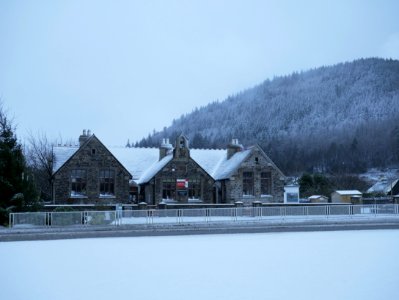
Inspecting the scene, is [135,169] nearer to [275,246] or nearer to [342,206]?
[342,206]

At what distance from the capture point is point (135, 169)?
47781 millimetres

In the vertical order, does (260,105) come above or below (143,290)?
above

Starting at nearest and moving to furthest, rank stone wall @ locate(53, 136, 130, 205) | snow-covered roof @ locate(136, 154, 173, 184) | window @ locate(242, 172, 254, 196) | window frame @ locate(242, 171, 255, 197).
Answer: stone wall @ locate(53, 136, 130, 205), snow-covered roof @ locate(136, 154, 173, 184), window frame @ locate(242, 171, 255, 197), window @ locate(242, 172, 254, 196)

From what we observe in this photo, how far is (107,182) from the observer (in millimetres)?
40875

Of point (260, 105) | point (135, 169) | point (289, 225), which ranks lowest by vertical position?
point (289, 225)

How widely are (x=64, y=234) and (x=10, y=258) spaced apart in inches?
319

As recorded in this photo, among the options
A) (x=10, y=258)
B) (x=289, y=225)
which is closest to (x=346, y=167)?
(x=289, y=225)

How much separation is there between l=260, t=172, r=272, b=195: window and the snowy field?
2141 centimetres

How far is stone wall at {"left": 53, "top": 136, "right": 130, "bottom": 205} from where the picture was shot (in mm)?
39469

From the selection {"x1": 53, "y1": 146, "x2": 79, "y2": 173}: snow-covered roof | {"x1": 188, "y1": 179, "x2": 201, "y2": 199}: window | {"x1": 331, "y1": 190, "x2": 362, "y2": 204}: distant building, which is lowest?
{"x1": 331, "y1": 190, "x2": 362, "y2": 204}: distant building

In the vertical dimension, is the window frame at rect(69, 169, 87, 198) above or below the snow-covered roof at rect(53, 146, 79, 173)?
below

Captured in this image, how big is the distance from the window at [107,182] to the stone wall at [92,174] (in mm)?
301

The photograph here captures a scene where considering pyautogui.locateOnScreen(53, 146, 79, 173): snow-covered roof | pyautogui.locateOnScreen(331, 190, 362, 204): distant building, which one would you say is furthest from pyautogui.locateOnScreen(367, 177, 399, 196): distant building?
pyautogui.locateOnScreen(53, 146, 79, 173): snow-covered roof

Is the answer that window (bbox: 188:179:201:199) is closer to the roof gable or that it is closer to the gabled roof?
the roof gable
